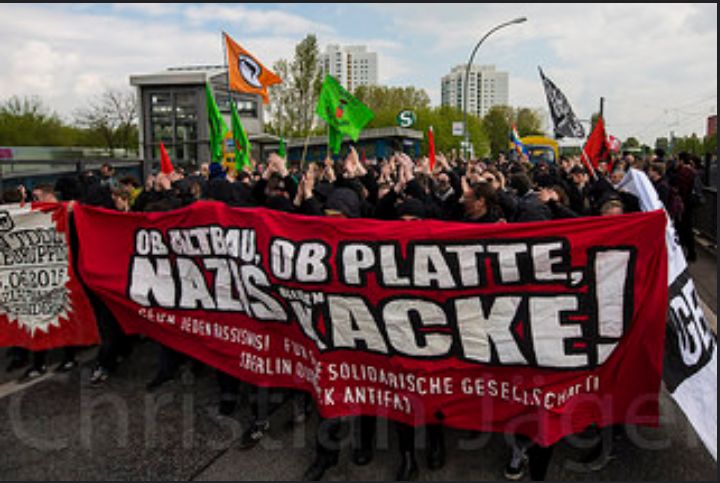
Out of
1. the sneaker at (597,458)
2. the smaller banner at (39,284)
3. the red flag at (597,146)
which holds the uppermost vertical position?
the red flag at (597,146)

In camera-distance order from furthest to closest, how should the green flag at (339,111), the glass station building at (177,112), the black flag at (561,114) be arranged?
the glass station building at (177,112) → the green flag at (339,111) → the black flag at (561,114)

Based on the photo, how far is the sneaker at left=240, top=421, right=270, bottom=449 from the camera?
414cm

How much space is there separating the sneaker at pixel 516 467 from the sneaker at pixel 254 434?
5.75 ft

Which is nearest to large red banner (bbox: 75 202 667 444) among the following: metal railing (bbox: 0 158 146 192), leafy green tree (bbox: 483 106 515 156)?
metal railing (bbox: 0 158 146 192)

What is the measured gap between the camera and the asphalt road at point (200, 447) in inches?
148

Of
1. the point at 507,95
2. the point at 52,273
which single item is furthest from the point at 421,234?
the point at 507,95

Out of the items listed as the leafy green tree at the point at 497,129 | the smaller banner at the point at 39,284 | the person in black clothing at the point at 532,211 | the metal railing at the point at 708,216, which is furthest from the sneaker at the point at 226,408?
the leafy green tree at the point at 497,129

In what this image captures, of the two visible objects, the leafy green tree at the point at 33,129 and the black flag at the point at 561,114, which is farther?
the leafy green tree at the point at 33,129

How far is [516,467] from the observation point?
366cm

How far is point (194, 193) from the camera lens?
277 inches

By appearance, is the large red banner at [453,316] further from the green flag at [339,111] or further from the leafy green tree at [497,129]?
the leafy green tree at [497,129]

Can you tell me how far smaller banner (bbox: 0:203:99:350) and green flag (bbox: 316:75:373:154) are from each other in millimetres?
4187

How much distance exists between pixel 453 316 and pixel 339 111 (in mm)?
5750

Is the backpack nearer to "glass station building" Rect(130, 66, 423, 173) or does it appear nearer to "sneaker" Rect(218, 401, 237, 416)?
"sneaker" Rect(218, 401, 237, 416)
